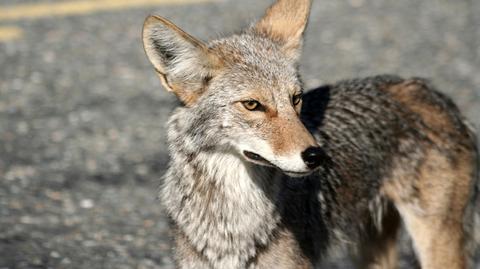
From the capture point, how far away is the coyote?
5738 millimetres

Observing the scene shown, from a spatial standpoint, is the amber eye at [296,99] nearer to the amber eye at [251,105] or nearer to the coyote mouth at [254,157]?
the amber eye at [251,105]

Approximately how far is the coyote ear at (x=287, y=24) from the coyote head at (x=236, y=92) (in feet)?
0.45

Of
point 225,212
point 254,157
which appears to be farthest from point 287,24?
point 225,212

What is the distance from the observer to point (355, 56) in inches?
614

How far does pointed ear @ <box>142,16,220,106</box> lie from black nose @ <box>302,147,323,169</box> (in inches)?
38.8

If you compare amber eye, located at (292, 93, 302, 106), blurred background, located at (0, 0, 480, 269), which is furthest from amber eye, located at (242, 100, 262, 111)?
blurred background, located at (0, 0, 480, 269)

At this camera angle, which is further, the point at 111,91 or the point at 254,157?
the point at 111,91

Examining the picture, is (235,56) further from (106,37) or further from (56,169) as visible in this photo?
(106,37)

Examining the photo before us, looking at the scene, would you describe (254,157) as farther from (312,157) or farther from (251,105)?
(312,157)

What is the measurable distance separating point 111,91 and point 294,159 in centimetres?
881

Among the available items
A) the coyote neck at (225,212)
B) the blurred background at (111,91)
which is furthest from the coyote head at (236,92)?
the blurred background at (111,91)

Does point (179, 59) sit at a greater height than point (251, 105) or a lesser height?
greater

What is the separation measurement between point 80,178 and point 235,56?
472 cm

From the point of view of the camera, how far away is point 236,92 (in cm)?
578
